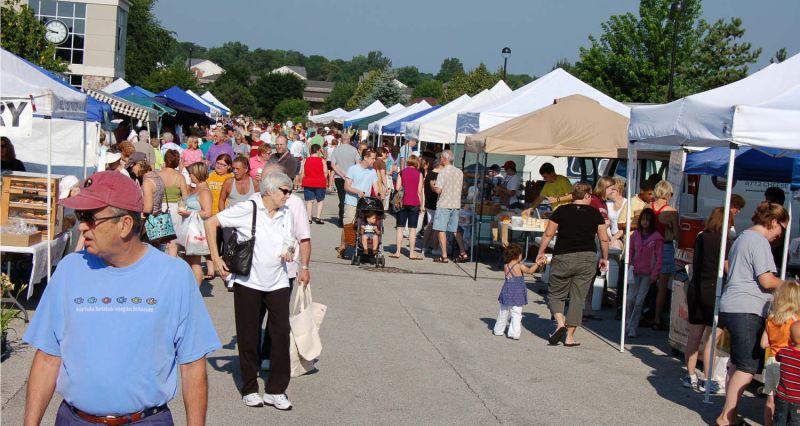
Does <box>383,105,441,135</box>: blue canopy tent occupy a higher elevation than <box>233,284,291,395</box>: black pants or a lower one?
higher

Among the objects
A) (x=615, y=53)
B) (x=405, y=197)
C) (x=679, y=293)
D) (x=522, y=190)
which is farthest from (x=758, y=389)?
(x=615, y=53)

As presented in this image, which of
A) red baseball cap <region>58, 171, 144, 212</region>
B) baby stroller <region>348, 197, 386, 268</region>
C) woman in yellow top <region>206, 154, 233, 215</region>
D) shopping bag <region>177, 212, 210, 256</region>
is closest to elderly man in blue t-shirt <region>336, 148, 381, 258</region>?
baby stroller <region>348, 197, 386, 268</region>

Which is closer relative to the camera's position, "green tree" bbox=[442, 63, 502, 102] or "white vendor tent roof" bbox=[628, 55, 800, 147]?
"white vendor tent roof" bbox=[628, 55, 800, 147]

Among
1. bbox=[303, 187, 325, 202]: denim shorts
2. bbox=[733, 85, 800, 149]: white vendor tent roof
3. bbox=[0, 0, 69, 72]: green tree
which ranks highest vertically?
bbox=[0, 0, 69, 72]: green tree

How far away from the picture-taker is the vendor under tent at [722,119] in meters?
7.52

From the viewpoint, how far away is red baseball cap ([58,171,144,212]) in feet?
11.6

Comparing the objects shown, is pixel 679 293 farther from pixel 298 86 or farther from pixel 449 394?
pixel 298 86

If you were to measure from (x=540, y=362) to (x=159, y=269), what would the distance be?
250 inches

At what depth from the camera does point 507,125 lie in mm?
14555

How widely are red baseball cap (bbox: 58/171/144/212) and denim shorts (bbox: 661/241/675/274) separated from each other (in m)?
8.38

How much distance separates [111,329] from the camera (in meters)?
3.51

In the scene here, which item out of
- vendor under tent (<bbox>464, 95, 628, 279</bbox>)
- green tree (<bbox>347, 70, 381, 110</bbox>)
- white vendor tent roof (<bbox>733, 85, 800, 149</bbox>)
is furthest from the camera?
green tree (<bbox>347, 70, 381, 110</bbox>)

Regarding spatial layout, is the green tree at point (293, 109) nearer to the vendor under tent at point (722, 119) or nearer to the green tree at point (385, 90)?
the green tree at point (385, 90)

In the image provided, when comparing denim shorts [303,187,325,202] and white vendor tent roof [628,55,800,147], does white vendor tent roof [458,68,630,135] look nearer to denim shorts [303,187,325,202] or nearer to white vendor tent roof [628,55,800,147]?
denim shorts [303,187,325,202]
